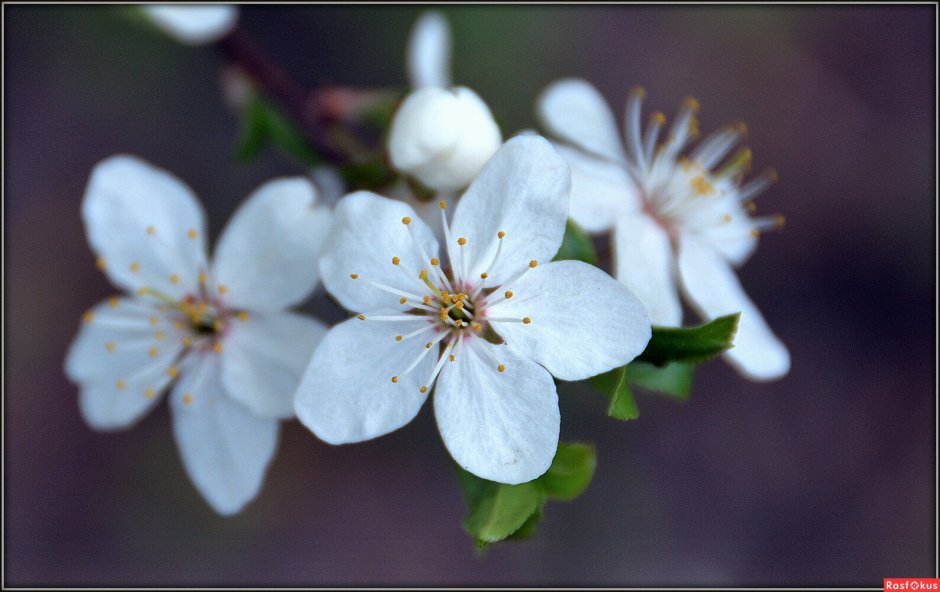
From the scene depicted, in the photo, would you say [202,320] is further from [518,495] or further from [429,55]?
[429,55]

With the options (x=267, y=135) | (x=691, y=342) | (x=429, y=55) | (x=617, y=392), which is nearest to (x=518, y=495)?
(x=617, y=392)

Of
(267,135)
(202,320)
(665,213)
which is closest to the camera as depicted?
(202,320)

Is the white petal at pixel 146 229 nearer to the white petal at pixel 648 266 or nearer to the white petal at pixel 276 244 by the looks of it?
the white petal at pixel 276 244

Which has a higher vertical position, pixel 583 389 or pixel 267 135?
pixel 267 135

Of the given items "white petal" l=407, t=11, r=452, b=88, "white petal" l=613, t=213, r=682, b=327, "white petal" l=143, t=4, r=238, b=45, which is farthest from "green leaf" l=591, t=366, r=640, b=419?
"white petal" l=143, t=4, r=238, b=45

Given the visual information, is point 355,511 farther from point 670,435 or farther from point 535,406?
point 535,406

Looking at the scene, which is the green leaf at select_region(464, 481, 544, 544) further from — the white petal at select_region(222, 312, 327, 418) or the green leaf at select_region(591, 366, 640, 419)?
the white petal at select_region(222, 312, 327, 418)
